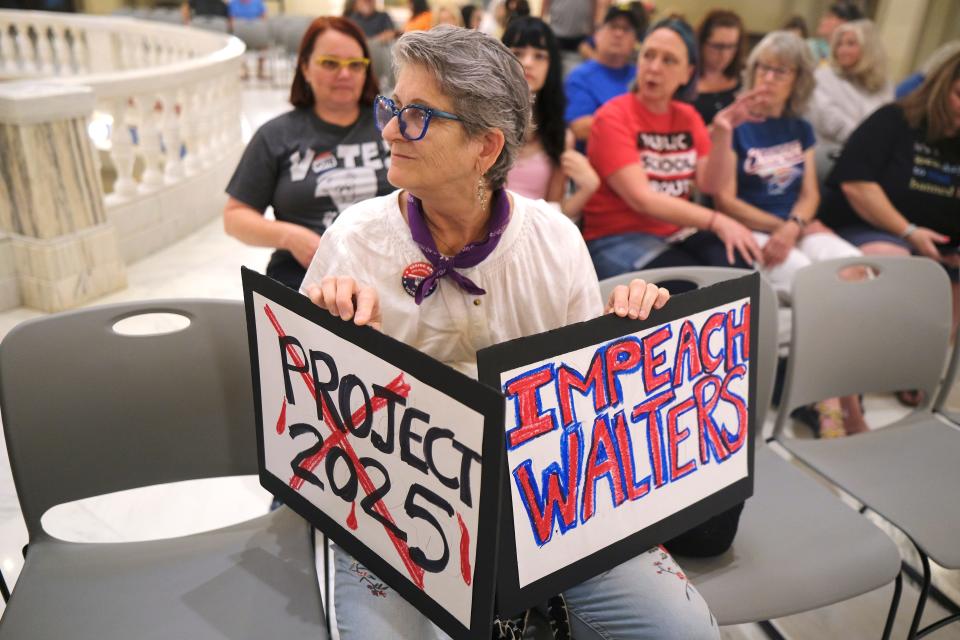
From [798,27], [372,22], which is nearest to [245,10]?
[372,22]

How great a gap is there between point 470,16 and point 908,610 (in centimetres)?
684

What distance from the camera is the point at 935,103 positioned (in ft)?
8.82

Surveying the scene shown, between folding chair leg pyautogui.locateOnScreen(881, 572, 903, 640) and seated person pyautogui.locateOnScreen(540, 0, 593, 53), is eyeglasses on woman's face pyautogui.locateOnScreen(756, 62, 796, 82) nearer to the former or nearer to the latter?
folding chair leg pyautogui.locateOnScreen(881, 572, 903, 640)

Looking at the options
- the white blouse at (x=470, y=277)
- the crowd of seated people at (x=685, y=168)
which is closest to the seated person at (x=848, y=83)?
the crowd of seated people at (x=685, y=168)

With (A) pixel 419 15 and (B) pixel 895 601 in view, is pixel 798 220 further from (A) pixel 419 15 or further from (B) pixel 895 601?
(A) pixel 419 15

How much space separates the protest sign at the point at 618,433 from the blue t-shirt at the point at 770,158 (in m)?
1.90

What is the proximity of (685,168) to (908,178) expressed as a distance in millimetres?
991

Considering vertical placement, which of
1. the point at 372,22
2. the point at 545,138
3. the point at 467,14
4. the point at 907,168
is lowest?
the point at 907,168

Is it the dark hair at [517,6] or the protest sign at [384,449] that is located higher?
the dark hair at [517,6]

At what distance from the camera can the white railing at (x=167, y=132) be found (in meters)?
3.94

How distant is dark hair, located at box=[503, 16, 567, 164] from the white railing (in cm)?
210

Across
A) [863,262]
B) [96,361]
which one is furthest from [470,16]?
[96,361]

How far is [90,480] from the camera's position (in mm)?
1363

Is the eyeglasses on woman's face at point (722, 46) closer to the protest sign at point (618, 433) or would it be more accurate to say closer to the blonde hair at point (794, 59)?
the blonde hair at point (794, 59)
